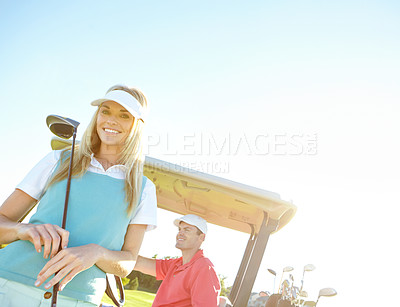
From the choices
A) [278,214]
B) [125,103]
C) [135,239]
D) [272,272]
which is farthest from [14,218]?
[272,272]

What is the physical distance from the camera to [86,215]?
1.49 meters

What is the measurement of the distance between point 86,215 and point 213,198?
239 centimetres

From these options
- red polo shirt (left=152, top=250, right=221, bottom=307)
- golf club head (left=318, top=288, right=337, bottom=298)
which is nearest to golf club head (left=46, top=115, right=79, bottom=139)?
red polo shirt (left=152, top=250, right=221, bottom=307)

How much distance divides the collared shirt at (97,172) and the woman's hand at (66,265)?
0.33 metres

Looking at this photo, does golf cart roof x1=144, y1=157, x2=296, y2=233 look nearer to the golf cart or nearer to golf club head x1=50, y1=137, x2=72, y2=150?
the golf cart

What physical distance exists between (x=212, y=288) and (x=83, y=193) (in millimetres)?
2232

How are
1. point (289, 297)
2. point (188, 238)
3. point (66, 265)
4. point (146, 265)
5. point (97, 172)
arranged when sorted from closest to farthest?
point (66, 265)
point (97, 172)
point (146, 265)
point (188, 238)
point (289, 297)

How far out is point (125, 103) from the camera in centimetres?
172

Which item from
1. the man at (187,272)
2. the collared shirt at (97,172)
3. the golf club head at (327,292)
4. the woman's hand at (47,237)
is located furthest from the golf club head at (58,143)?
the golf club head at (327,292)

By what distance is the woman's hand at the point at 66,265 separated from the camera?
49.5 inches

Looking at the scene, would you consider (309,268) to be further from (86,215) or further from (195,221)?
(86,215)

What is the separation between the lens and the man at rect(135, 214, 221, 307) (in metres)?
3.42

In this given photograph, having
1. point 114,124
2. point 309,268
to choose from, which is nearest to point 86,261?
point 114,124

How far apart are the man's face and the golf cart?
226 millimetres
